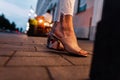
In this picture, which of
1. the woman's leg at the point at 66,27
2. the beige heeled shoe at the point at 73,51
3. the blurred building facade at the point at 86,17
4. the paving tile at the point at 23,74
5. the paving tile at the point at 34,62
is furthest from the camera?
the blurred building facade at the point at 86,17

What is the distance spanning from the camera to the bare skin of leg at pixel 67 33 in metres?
1.63

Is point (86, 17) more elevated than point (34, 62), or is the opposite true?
point (86, 17)

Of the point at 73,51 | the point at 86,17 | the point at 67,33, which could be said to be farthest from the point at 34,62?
the point at 86,17

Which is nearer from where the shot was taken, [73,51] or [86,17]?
[73,51]

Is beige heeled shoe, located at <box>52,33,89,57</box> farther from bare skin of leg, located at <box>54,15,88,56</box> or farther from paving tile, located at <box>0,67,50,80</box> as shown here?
paving tile, located at <box>0,67,50,80</box>

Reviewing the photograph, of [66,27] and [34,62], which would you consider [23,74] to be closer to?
[34,62]

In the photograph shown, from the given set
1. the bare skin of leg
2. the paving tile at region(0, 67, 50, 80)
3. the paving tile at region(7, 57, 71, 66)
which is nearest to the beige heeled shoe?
the bare skin of leg

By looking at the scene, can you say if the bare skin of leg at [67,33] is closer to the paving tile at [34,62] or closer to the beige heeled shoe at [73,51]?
the beige heeled shoe at [73,51]

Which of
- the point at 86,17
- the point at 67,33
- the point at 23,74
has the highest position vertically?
the point at 86,17

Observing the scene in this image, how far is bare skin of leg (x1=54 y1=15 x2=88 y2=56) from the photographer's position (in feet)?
5.35

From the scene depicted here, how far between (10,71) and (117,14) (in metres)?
0.62

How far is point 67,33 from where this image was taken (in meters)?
1.70

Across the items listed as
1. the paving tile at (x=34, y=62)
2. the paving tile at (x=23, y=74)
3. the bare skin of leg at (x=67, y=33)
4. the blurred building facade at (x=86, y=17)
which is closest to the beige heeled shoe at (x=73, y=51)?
the bare skin of leg at (x=67, y=33)

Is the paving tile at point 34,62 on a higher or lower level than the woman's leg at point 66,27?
lower
